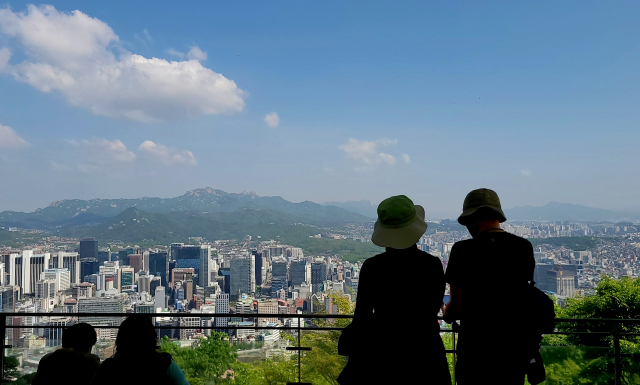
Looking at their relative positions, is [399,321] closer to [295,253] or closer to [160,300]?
[160,300]

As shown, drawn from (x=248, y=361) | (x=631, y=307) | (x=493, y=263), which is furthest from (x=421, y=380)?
(x=631, y=307)

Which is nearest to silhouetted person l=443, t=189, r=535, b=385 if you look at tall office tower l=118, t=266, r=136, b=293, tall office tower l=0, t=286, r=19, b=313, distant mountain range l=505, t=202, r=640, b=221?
tall office tower l=0, t=286, r=19, b=313

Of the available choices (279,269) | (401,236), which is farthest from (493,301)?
(279,269)

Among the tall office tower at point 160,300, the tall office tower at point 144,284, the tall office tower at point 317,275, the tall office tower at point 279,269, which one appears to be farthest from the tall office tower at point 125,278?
the tall office tower at point 317,275

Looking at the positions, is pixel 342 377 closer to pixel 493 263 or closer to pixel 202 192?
pixel 493 263

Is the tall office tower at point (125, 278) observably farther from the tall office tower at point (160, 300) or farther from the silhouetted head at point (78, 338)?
the silhouetted head at point (78, 338)

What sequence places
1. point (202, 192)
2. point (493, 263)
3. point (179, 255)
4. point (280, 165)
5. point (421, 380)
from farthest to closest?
point (202, 192)
point (280, 165)
point (179, 255)
point (493, 263)
point (421, 380)

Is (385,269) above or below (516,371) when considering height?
above
